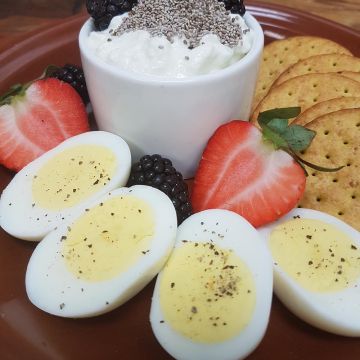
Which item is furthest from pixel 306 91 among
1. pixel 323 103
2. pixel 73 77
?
pixel 73 77

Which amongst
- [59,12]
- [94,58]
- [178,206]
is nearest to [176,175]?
[178,206]

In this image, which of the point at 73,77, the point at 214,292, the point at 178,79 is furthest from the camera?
the point at 73,77

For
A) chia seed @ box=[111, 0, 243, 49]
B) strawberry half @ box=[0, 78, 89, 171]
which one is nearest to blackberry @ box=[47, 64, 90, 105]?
strawberry half @ box=[0, 78, 89, 171]

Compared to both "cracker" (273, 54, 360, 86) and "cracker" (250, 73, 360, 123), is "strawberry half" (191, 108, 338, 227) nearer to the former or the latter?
→ "cracker" (250, 73, 360, 123)

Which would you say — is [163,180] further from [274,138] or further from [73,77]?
[73,77]

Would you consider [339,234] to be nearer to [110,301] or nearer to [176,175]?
[176,175]
